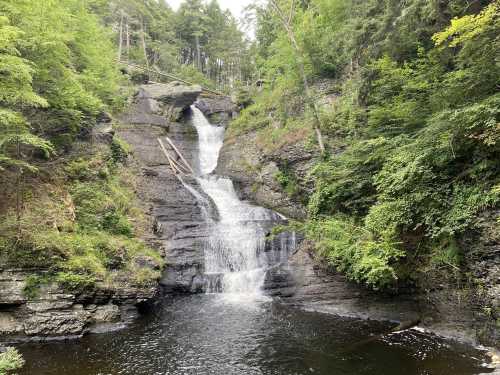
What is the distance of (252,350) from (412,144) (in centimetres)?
717

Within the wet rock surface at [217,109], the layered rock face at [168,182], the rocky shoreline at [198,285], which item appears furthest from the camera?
the wet rock surface at [217,109]

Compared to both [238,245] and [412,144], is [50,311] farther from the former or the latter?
[412,144]

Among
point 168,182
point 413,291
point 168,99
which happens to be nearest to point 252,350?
point 413,291

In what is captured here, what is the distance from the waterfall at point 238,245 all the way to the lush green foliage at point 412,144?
111 inches

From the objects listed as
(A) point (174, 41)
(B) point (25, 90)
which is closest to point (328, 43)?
(B) point (25, 90)

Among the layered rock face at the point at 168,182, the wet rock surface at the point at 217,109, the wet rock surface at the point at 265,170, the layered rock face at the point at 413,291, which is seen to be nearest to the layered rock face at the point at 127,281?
the layered rock face at the point at 168,182

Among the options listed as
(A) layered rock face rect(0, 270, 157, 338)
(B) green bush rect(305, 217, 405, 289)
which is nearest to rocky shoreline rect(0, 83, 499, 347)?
(A) layered rock face rect(0, 270, 157, 338)

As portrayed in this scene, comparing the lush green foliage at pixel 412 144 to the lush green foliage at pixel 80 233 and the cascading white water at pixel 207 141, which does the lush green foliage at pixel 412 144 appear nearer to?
the lush green foliage at pixel 80 233

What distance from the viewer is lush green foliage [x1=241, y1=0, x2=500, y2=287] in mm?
8367

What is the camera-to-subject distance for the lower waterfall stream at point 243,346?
7910 mm

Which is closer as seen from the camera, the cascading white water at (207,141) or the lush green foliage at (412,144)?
the lush green foliage at (412,144)

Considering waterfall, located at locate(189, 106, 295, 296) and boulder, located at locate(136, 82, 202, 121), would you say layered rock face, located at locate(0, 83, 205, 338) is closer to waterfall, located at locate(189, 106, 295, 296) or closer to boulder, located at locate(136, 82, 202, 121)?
boulder, located at locate(136, 82, 202, 121)

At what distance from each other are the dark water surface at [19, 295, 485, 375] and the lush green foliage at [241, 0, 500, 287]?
182cm

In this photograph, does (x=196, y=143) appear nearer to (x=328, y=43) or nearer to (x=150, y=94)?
(x=150, y=94)
